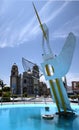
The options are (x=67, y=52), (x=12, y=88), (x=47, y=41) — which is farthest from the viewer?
(x=12, y=88)

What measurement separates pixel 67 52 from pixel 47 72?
440 centimetres

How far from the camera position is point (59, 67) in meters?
15.4


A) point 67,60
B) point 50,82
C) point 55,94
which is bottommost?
point 55,94

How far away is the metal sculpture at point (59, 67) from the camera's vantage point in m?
14.8

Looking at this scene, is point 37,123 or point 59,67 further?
point 59,67

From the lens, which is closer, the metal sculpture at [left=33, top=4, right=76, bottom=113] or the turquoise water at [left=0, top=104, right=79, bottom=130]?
the turquoise water at [left=0, top=104, right=79, bottom=130]

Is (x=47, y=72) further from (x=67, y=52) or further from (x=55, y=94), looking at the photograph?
(x=67, y=52)

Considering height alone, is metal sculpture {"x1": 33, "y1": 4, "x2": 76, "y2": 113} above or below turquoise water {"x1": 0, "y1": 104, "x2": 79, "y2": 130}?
above

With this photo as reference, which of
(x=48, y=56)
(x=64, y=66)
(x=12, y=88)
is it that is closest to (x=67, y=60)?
(x=64, y=66)

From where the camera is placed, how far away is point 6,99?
38062 millimetres

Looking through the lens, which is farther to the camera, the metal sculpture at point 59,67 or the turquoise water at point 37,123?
the metal sculpture at point 59,67

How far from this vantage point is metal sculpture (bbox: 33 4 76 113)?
14773 millimetres

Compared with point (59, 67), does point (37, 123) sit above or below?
below

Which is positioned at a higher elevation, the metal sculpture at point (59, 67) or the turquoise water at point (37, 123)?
the metal sculpture at point (59, 67)
